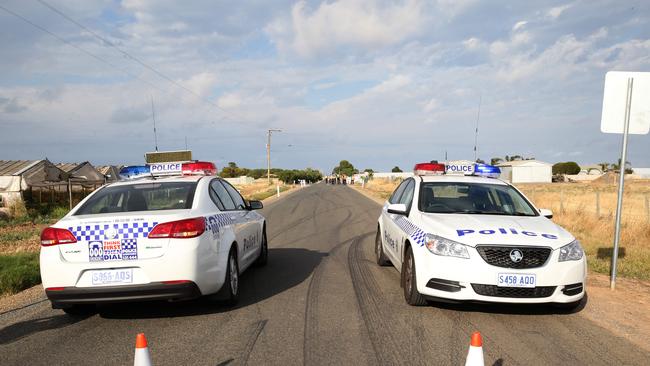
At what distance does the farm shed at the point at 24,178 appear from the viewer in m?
24.6

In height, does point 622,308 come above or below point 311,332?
below

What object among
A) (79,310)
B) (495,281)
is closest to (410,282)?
(495,281)

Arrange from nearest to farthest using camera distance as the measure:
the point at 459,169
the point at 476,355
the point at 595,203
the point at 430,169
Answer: the point at 476,355, the point at 430,169, the point at 459,169, the point at 595,203

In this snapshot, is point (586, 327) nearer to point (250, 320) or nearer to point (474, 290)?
point (474, 290)

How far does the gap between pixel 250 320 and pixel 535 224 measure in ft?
11.8

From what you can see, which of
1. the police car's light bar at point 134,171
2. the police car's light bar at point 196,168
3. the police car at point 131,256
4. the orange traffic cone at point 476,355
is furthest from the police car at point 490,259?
the police car's light bar at point 134,171

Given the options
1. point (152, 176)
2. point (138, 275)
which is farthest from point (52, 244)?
point (152, 176)

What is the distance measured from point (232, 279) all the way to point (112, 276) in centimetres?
147

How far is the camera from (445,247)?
5547 mm

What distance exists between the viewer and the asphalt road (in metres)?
4.37

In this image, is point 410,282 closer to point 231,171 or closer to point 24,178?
point 24,178

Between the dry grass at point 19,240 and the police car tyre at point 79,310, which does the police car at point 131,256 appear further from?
the dry grass at point 19,240

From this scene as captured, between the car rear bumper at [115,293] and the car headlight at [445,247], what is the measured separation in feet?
9.04

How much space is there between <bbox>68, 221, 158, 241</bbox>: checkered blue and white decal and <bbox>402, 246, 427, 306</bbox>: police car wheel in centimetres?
304
